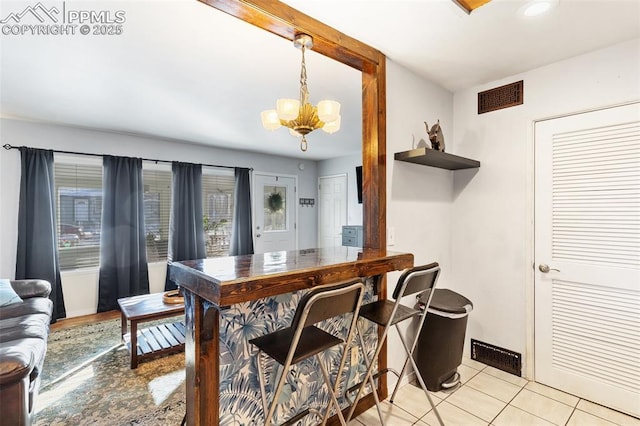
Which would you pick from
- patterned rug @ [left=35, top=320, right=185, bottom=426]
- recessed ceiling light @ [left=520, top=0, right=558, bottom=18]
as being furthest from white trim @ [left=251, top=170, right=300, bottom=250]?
recessed ceiling light @ [left=520, top=0, right=558, bottom=18]

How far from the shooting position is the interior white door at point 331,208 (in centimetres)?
617

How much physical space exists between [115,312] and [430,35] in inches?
189

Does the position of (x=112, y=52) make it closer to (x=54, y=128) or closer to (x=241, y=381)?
(x=241, y=381)

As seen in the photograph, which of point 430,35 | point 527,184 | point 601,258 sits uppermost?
point 430,35

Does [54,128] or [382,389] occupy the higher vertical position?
[54,128]

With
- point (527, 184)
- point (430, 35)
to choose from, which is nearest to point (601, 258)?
point (527, 184)

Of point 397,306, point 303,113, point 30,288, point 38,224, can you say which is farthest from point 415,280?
point 38,224

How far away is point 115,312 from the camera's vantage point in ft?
13.6

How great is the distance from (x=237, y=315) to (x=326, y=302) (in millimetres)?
513

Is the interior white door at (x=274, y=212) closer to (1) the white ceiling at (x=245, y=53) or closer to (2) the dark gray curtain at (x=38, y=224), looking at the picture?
(1) the white ceiling at (x=245, y=53)

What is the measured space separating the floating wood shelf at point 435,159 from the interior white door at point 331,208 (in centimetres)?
358

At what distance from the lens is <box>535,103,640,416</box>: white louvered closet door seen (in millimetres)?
1978

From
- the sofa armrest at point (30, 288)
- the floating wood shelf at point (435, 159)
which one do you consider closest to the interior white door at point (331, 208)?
the floating wood shelf at point (435, 159)

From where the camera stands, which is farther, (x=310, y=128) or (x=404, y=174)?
(x=404, y=174)
